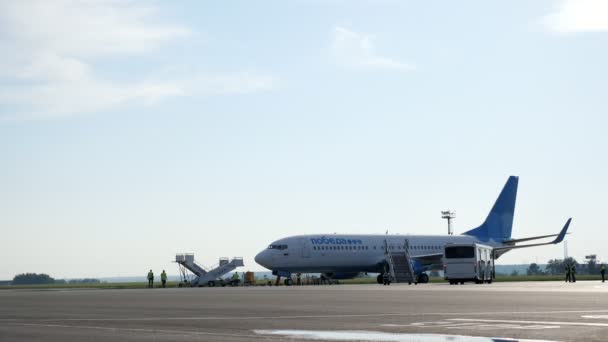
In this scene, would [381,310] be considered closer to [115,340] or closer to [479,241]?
[115,340]

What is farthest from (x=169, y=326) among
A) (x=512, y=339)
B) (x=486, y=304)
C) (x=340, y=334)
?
(x=486, y=304)

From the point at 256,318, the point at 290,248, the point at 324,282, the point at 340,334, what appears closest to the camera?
the point at 340,334

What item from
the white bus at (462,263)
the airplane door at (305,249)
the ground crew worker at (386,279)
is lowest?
the ground crew worker at (386,279)

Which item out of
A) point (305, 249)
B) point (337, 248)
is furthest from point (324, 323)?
point (337, 248)

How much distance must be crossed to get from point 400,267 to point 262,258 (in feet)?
36.4

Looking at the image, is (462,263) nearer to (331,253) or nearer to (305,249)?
(331,253)

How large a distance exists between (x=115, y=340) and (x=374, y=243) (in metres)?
60.8

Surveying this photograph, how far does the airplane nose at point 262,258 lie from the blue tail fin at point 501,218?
25.6 m

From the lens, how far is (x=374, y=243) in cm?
7575

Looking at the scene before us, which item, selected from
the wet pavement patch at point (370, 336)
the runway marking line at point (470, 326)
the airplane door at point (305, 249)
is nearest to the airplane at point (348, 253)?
the airplane door at point (305, 249)

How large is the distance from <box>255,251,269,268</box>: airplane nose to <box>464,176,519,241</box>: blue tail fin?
83.9 ft

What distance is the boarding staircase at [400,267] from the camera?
72.4 meters

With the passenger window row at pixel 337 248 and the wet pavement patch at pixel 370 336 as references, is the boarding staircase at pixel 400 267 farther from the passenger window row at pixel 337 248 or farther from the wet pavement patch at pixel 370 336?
the wet pavement patch at pixel 370 336

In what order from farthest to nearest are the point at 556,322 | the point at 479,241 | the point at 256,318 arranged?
the point at 479,241 → the point at 256,318 → the point at 556,322
